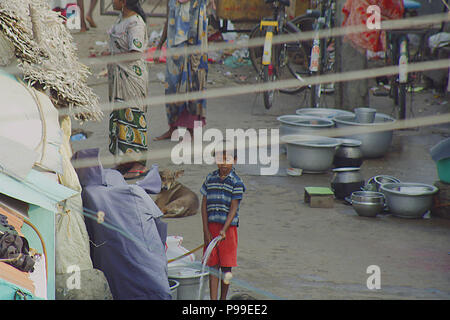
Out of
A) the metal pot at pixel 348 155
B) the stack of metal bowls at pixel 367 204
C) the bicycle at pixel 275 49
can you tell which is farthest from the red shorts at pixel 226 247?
the bicycle at pixel 275 49

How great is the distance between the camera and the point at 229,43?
12289 millimetres

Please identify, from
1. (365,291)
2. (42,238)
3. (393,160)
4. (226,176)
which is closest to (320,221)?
(365,291)

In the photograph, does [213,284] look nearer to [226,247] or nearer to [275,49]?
[226,247]

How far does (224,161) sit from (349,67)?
498 centimetres

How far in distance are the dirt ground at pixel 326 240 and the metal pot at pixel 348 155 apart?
0.59 ft

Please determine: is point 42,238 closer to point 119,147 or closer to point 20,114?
point 20,114

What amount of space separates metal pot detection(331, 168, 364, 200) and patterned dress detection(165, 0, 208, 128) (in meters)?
2.20

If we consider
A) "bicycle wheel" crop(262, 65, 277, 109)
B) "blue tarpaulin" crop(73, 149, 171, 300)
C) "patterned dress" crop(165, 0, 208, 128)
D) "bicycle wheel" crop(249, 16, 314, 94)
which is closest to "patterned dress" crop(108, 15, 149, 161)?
"patterned dress" crop(165, 0, 208, 128)

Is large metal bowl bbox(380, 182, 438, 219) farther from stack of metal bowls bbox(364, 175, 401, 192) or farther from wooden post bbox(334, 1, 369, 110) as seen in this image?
wooden post bbox(334, 1, 369, 110)

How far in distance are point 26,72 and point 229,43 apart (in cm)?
926

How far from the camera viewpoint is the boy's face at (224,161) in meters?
3.59

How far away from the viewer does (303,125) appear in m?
6.90

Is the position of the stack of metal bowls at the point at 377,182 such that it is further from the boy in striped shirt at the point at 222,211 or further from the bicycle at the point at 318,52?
the bicycle at the point at 318,52

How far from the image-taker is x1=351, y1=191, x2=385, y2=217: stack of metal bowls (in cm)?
532
